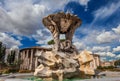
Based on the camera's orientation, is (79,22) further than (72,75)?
Yes

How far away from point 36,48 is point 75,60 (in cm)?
4900

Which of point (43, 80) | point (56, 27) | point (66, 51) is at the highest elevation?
point (56, 27)

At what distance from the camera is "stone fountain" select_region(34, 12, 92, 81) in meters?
15.5

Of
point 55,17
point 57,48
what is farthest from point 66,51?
point 55,17

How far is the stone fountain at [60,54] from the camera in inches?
611

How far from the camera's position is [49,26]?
18.8m

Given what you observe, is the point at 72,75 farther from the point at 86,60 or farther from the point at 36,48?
the point at 36,48

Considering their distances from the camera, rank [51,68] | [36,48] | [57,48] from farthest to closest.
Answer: [36,48] < [57,48] < [51,68]

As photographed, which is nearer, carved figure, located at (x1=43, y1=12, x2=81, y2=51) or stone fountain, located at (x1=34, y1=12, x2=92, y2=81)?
stone fountain, located at (x1=34, y1=12, x2=92, y2=81)

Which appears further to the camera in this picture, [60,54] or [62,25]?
→ [62,25]

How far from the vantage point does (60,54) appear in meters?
16.3

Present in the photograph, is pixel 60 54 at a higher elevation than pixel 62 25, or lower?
lower

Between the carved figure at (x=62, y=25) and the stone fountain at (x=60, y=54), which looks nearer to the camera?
the stone fountain at (x=60, y=54)

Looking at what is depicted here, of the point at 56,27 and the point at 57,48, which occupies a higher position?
the point at 56,27
